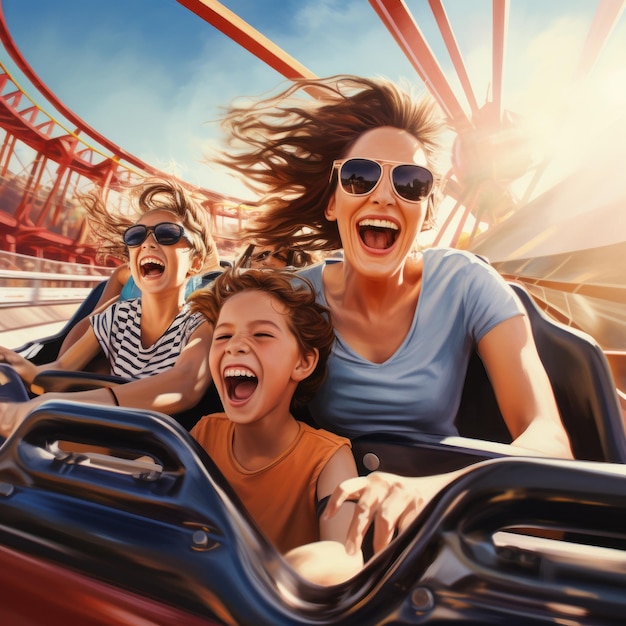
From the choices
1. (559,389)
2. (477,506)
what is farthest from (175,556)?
(559,389)

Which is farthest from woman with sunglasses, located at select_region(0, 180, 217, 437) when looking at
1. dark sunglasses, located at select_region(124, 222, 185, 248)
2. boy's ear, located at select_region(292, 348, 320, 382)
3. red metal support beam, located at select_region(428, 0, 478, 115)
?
red metal support beam, located at select_region(428, 0, 478, 115)

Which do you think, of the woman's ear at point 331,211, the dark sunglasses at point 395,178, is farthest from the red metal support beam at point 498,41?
the dark sunglasses at point 395,178

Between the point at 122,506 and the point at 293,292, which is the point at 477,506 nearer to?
the point at 122,506

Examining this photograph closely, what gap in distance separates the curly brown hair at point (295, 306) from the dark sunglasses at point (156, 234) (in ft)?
1.14

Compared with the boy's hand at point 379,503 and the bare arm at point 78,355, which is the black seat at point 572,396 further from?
the bare arm at point 78,355

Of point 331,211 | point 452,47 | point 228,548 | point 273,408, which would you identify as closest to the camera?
point 228,548

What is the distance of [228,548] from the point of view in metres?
0.41

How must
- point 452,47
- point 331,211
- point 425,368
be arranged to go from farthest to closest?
1. point 452,47
2. point 331,211
3. point 425,368

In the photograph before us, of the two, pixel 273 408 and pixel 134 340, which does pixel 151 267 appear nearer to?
pixel 134 340

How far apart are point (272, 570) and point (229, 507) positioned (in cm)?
6

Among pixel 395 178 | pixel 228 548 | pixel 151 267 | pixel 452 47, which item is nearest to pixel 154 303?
pixel 151 267

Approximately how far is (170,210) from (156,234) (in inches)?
3.8

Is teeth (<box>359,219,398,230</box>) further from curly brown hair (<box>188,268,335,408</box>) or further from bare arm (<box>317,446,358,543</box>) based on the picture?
bare arm (<box>317,446,358,543</box>)

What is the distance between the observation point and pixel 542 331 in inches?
38.4
